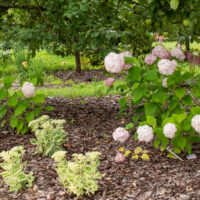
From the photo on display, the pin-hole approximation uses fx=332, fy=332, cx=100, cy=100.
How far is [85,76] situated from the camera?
25.0 ft

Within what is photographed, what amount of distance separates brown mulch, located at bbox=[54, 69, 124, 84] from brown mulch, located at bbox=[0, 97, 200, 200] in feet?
10.8

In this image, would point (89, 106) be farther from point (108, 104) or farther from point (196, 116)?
point (196, 116)

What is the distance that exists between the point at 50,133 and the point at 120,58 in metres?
0.96

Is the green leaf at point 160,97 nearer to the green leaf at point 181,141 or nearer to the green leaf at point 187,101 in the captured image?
the green leaf at point 187,101

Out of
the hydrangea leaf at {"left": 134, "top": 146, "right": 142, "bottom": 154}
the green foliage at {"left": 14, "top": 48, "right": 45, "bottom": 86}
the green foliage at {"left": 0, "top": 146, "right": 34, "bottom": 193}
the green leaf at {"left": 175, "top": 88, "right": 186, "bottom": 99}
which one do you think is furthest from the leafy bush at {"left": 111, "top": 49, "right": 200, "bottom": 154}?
the green foliage at {"left": 14, "top": 48, "right": 45, "bottom": 86}

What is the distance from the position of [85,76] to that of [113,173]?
507cm

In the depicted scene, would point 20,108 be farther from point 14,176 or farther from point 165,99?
point 165,99

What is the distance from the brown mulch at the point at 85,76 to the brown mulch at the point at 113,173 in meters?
3.30

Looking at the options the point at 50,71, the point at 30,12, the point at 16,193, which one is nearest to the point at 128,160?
the point at 16,193

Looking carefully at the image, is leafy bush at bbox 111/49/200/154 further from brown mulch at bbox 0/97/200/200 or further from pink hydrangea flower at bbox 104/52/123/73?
brown mulch at bbox 0/97/200/200

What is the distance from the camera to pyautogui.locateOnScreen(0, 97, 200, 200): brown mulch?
7.70 ft

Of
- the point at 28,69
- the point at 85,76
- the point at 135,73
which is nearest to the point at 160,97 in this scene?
the point at 135,73

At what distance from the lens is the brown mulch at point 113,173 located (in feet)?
7.70

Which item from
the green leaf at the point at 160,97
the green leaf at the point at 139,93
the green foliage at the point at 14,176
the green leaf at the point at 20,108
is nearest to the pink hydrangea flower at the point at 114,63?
the green leaf at the point at 139,93
